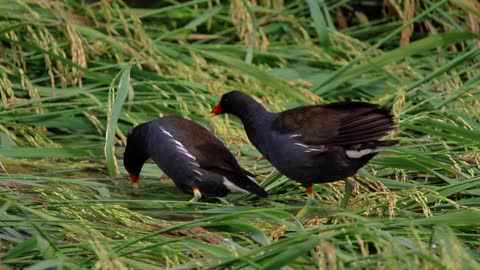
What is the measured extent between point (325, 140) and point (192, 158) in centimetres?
74

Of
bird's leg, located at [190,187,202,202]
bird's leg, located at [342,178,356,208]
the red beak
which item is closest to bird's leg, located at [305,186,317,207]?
bird's leg, located at [342,178,356,208]

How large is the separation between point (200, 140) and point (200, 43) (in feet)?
5.96

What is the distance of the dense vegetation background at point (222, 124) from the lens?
3.81 meters

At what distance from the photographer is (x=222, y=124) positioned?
18.4 feet

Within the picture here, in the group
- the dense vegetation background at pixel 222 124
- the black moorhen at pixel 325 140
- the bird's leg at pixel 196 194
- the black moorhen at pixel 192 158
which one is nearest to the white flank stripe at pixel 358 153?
the black moorhen at pixel 325 140

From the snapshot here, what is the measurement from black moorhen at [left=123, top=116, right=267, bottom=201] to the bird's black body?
262mm

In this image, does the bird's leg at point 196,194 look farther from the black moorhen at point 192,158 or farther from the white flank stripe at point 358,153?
the white flank stripe at point 358,153

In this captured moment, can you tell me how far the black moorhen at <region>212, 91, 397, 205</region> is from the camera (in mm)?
4844

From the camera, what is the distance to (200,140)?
5.46m

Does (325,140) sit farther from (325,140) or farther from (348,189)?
(348,189)

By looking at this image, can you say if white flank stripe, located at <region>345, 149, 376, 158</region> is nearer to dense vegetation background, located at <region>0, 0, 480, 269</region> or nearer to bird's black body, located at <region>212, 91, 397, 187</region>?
bird's black body, located at <region>212, 91, 397, 187</region>

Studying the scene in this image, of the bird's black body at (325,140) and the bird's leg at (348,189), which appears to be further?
the bird's leg at (348,189)

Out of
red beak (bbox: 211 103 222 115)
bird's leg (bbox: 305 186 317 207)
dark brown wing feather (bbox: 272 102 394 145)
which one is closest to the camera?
dark brown wing feather (bbox: 272 102 394 145)

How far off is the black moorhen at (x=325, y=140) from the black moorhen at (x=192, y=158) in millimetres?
266
